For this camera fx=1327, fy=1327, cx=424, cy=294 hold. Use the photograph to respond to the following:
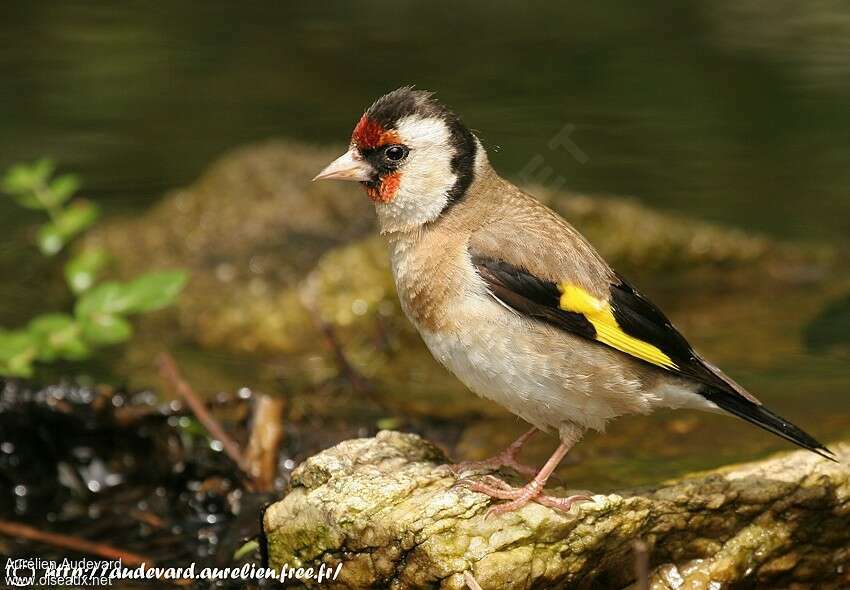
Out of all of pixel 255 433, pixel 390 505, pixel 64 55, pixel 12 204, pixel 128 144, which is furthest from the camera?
pixel 64 55

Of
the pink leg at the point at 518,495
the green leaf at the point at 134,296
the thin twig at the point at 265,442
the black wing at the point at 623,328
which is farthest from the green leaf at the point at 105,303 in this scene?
the pink leg at the point at 518,495

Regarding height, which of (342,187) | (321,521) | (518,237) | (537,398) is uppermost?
(518,237)

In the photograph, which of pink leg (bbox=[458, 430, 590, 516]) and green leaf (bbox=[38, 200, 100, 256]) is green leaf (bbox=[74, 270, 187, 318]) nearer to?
green leaf (bbox=[38, 200, 100, 256])

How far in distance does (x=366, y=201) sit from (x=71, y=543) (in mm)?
4009

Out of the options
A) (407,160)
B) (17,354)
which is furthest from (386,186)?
(17,354)

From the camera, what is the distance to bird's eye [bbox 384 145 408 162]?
466cm

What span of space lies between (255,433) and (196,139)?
5.49 meters

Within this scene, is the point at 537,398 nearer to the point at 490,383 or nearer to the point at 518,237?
the point at 490,383

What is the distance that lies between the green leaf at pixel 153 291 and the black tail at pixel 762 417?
2.14 meters

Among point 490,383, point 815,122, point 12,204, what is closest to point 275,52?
point 12,204

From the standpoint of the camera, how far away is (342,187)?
8.73 metres

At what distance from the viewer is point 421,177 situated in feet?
15.3

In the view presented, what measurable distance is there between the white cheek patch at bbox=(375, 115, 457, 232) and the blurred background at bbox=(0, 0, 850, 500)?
0.84 m

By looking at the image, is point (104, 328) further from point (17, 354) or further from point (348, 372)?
point (348, 372)
